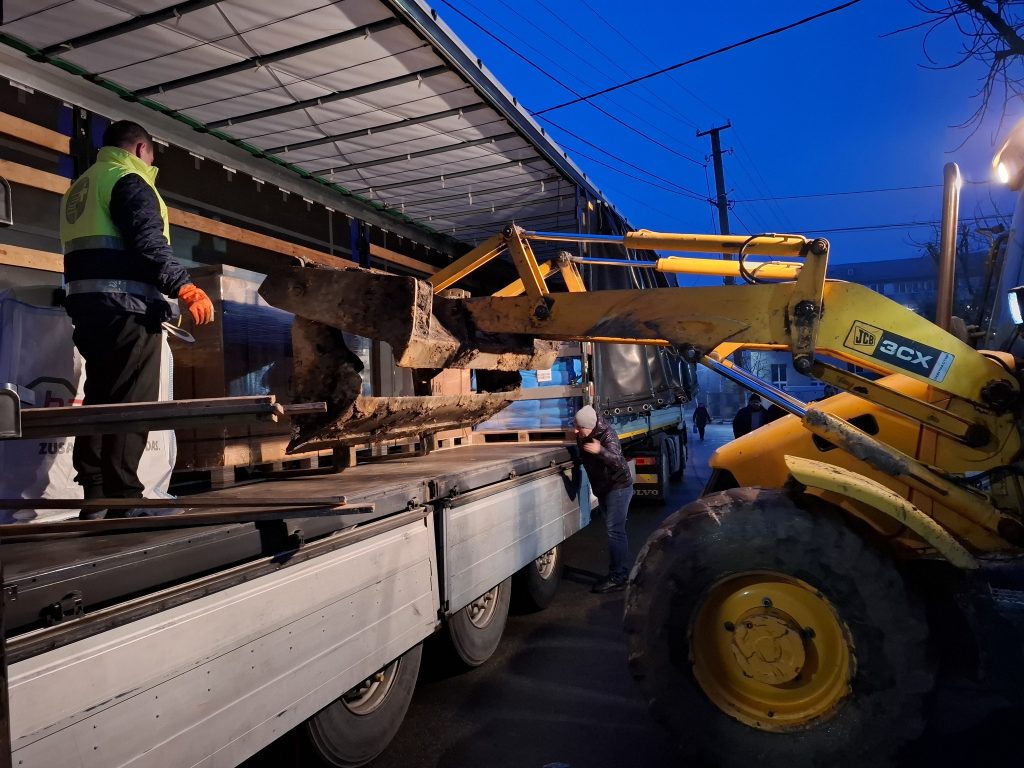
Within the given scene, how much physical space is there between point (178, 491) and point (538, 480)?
2.37 m

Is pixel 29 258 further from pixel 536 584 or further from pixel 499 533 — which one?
pixel 536 584

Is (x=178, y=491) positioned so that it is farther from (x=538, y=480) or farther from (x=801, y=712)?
(x=801, y=712)

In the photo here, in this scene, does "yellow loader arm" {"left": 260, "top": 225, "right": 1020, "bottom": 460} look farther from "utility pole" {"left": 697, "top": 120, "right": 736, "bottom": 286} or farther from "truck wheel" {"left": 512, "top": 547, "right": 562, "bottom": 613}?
"utility pole" {"left": 697, "top": 120, "right": 736, "bottom": 286}

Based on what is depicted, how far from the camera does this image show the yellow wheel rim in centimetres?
282

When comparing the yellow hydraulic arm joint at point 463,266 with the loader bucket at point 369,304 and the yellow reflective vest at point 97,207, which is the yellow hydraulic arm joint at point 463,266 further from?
the yellow reflective vest at point 97,207

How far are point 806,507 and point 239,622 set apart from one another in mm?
2355

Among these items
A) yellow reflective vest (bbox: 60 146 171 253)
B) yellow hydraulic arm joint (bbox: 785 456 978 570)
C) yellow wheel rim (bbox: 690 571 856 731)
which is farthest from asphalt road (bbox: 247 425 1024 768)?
yellow reflective vest (bbox: 60 146 171 253)

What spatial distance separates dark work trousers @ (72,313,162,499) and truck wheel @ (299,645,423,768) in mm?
1328

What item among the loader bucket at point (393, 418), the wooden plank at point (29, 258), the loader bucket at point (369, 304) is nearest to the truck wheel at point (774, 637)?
the loader bucket at point (369, 304)

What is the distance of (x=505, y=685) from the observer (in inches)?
163

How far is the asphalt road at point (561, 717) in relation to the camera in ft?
10.6

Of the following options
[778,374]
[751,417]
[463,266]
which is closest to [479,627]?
[463,266]

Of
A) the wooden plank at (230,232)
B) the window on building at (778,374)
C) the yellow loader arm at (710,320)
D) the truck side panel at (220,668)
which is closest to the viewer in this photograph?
the truck side panel at (220,668)

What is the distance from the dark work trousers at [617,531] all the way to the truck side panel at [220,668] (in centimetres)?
348
